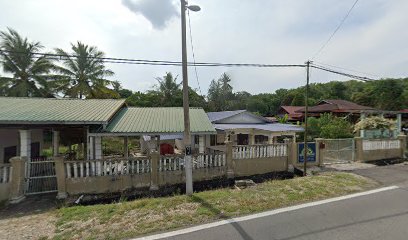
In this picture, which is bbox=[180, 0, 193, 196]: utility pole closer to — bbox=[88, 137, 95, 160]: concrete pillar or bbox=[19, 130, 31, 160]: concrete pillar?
bbox=[88, 137, 95, 160]: concrete pillar

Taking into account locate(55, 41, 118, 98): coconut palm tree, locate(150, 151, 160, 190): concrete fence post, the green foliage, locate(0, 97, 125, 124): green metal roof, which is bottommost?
locate(150, 151, 160, 190): concrete fence post

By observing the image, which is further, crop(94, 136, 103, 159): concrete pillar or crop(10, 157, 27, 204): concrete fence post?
crop(94, 136, 103, 159): concrete pillar

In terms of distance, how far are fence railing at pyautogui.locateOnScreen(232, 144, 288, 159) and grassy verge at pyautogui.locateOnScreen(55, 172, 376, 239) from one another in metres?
2.17

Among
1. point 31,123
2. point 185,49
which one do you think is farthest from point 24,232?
point 185,49

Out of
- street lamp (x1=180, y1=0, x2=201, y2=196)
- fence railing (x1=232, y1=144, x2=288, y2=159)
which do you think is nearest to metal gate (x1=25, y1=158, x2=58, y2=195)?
street lamp (x1=180, y1=0, x2=201, y2=196)

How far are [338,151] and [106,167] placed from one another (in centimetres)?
1161

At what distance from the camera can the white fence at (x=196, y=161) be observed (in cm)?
964

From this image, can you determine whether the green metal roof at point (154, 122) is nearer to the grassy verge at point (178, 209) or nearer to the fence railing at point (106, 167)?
the fence railing at point (106, 167)

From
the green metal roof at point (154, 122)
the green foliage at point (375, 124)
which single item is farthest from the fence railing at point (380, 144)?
the green metal roof at point (154, 122)

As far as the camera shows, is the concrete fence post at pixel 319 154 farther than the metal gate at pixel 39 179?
Yes

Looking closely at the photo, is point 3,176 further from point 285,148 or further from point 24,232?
point 285,148

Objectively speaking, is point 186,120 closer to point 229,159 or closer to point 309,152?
point 229,159

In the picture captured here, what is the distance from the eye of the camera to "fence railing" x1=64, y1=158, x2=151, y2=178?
28.5 feet

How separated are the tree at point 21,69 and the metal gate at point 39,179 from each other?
1572 cm
